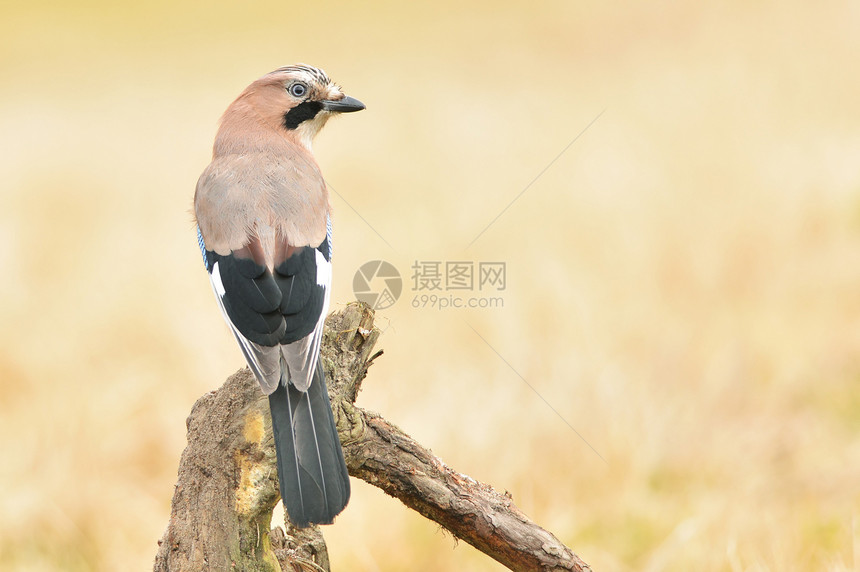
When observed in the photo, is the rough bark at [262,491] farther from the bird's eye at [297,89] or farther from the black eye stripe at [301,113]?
the bird's eye at [297,89]

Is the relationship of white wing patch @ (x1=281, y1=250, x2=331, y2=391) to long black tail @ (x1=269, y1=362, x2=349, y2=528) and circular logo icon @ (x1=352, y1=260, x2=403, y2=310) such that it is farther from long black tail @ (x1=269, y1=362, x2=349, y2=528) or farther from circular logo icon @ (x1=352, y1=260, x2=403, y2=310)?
circular logo icon @ (x1=352, y1=260, x2=403, y2=310)

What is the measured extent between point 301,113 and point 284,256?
55.5 inches

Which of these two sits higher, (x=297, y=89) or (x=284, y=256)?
(x=297, y=89)

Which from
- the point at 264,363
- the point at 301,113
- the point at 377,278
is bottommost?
the point at 264,363

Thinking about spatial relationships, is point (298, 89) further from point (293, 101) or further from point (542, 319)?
point (542, 319)

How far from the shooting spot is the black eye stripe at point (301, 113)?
497 cm

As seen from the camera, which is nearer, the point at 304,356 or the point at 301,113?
the point at 304,356

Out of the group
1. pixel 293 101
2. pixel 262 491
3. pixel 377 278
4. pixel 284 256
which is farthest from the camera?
pixel 377 278

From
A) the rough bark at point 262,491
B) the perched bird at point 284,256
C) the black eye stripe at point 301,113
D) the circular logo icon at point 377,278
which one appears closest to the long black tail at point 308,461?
the perched bird at point 284,256

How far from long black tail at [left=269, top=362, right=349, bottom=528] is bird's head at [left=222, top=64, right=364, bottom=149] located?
2.16 m

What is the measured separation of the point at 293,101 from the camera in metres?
4.99

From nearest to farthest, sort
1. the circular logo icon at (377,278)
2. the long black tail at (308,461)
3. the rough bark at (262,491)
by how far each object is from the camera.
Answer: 1. the long black tail at (308,461)
2. the rough bark at (262,491)
3. the circular logo icon at (377,278)

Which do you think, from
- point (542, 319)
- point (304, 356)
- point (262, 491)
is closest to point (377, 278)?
point (542, 319)

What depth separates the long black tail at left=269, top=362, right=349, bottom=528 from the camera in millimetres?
3018
